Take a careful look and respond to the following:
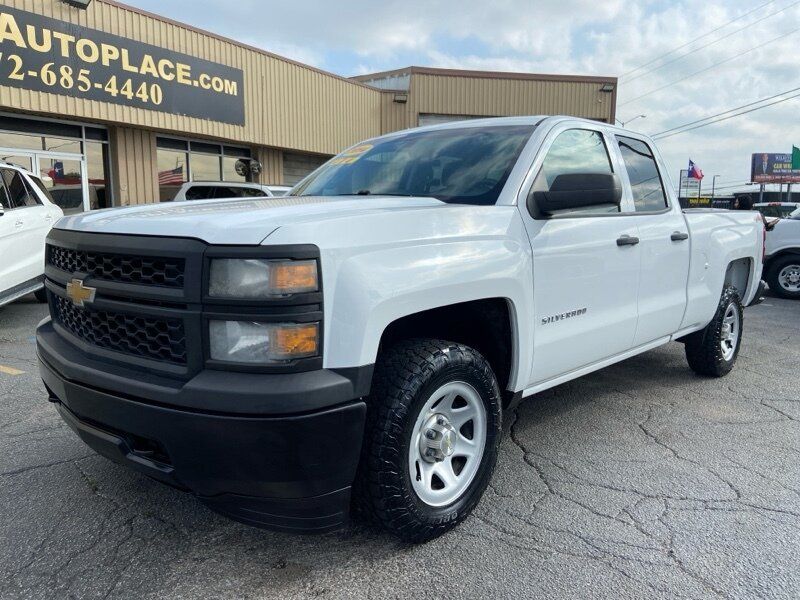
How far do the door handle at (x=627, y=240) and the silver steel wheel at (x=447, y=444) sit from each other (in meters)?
1.42

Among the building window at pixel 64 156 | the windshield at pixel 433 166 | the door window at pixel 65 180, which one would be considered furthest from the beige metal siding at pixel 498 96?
the windshield at pixel 433 166

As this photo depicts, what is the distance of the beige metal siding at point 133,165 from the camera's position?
13438mm

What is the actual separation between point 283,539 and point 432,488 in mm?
664

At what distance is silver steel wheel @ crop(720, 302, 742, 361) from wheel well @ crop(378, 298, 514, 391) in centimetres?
282

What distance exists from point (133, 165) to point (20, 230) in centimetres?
686

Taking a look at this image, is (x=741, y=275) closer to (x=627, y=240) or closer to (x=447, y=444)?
(x=627, y=240)

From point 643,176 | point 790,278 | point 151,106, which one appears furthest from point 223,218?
point 151,106

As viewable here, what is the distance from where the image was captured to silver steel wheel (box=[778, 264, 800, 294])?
10.5 metres

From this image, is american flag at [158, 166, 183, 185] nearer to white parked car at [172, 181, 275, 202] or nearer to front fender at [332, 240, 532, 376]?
white parked car at [172, 181, 275, 202]

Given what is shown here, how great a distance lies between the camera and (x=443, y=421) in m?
2.60

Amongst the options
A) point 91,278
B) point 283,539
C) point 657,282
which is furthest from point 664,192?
point 91,278

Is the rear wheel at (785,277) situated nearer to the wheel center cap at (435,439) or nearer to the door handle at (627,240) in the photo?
the door handle at (627,240)

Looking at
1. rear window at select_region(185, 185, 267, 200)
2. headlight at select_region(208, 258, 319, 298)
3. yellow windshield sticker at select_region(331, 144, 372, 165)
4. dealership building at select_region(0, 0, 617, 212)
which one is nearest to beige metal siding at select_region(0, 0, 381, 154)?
dealership building at select_region(0, 0, 617, 212)

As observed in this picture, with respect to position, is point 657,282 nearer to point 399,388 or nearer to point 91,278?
point 399,388
